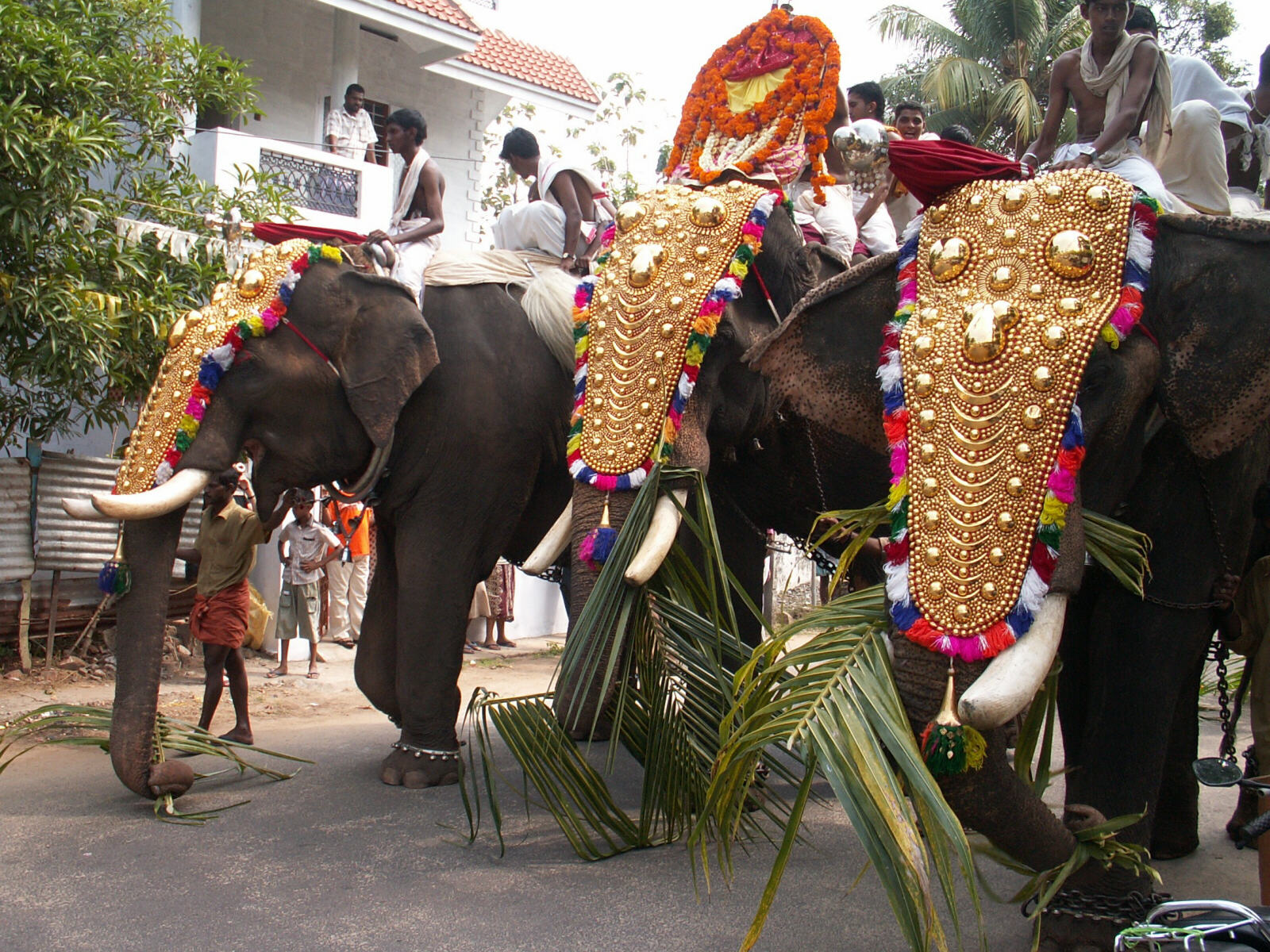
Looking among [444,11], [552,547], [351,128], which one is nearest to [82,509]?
[552,547]

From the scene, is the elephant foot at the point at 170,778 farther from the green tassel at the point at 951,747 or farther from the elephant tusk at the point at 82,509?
the green tassel at the point at 951,747

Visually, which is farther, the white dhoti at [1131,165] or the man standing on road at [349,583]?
the man standing on road at [349,583]

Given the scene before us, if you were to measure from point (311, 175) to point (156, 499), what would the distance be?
27.5 ft

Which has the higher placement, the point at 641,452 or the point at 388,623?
the point at 641,452

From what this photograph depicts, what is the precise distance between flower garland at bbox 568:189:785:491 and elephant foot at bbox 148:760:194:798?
1.89 m

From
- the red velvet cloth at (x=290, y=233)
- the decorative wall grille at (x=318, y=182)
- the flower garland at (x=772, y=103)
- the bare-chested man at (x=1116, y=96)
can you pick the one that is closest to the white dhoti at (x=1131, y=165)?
the bare-chested man at (x=1116, y=96)

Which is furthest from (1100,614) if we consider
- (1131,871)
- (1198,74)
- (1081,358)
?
(1198,74)

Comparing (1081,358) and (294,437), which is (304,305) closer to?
(294,437)

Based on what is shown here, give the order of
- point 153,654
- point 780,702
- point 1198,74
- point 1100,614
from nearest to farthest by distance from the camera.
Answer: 1. point 780,702
2. point 1100,614
3. point 153,654
4. point 1198,74

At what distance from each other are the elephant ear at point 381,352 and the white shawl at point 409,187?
59.6 inches

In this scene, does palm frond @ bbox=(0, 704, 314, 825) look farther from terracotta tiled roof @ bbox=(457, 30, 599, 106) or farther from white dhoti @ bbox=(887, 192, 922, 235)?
terracotta tiled roof @ bbox=(457, 30, 599, 106)

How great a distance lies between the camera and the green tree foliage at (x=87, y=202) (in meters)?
6.61

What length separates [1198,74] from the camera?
18.9 ft

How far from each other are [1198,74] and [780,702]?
15.9 feet
